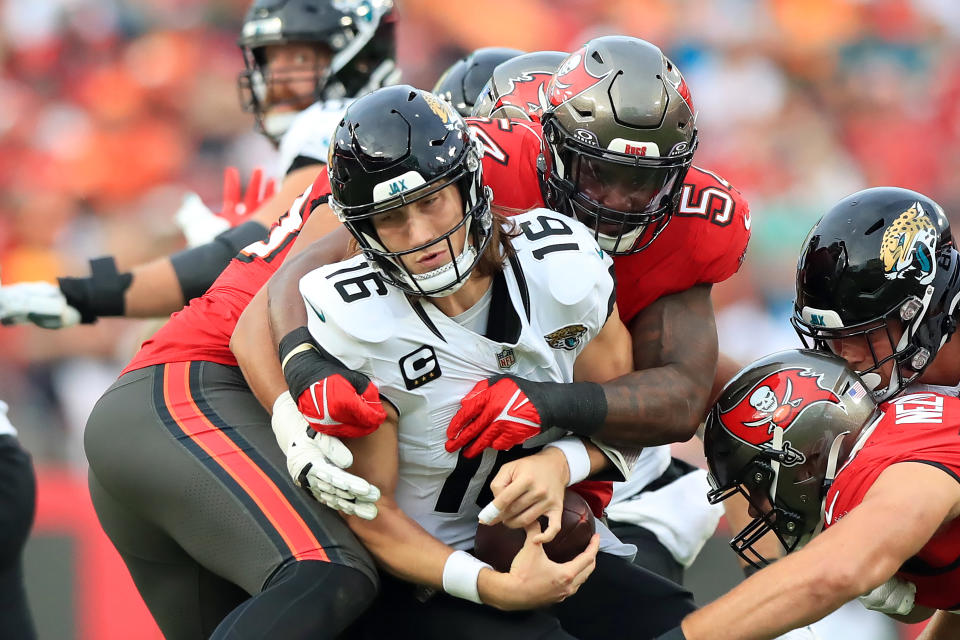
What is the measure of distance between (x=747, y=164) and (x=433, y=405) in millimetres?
5659

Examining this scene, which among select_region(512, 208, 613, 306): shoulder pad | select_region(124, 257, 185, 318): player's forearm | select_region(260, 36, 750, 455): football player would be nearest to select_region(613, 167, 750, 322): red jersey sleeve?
select_region(260, 36, 750, 455): football player

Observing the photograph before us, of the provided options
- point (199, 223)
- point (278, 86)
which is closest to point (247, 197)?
point (199, 223)

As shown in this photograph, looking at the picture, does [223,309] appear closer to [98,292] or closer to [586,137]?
[586,137]

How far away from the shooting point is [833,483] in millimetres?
2631

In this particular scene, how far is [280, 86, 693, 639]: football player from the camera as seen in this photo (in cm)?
245

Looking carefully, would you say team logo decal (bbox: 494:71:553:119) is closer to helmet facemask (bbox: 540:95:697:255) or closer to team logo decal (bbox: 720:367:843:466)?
helmet facemask (bbox: 540:95:697:255)

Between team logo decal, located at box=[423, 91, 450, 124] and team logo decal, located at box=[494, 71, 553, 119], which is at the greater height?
team logo decal, located at box=[423, 91, 450, 124]

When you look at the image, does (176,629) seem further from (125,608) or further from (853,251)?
(125,608)

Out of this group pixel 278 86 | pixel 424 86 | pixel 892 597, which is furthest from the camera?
pixel 424 86

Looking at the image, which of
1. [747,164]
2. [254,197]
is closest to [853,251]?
[254,197]

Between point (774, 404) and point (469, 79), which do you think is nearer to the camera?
point (774, 404)

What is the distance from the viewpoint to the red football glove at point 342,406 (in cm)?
234

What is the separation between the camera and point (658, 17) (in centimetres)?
827

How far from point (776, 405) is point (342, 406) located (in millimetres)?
1002
